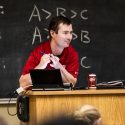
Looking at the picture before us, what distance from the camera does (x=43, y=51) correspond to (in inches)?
143

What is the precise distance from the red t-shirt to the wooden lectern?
695mm

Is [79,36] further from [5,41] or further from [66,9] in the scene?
[5,41]

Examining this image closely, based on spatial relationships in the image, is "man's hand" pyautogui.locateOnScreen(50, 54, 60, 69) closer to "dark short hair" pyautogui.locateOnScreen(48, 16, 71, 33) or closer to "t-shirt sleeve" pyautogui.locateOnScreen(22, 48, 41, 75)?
"t-shirt sleeve" pyautogui.locateOnScreen(22, 48, 41, 75)

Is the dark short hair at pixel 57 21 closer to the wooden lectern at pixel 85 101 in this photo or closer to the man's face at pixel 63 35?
the man's face at pixel 63 35

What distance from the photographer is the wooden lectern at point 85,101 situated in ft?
9.10

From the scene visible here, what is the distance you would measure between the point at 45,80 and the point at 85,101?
0.34 metres

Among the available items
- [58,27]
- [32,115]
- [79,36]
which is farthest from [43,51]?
[32,115]

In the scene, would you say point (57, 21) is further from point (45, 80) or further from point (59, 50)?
point (45, 80)

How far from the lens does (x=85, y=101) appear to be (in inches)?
111

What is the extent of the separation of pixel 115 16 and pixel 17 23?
1065 millimetres

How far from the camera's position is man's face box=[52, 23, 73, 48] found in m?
3.53

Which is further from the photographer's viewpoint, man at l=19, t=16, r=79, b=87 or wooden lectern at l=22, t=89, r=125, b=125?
man at l=19, t=16, r=79, b=87

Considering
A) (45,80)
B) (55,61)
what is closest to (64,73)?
(55,61)

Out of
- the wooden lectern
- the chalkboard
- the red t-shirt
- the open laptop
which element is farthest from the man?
A: the wooden lectern
